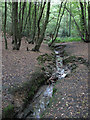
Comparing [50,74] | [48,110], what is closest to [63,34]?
[50,74]

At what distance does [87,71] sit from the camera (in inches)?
377

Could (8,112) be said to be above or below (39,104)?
above

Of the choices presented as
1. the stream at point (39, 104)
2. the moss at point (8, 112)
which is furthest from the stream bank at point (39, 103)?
the moss at point (8, 112)

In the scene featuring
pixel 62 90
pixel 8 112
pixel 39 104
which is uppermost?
pixel 62 90

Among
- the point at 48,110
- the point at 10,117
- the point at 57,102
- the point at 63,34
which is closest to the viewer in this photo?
the point at 10,117

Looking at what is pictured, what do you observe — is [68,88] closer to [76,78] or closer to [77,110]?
[76,78]

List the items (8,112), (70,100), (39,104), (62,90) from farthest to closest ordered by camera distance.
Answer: (62,90) → (39,104) → (70,100) → (8,112)

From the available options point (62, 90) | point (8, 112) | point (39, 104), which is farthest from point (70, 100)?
point (8, 112)

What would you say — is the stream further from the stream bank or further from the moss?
the moss

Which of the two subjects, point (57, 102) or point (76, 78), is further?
point (76, 78)

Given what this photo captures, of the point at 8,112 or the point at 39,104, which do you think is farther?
the point at 39,104

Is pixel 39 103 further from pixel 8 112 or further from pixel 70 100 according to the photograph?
pixel 8 112

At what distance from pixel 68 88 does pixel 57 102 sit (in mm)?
1441

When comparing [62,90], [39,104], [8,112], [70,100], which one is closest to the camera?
[8,112]
